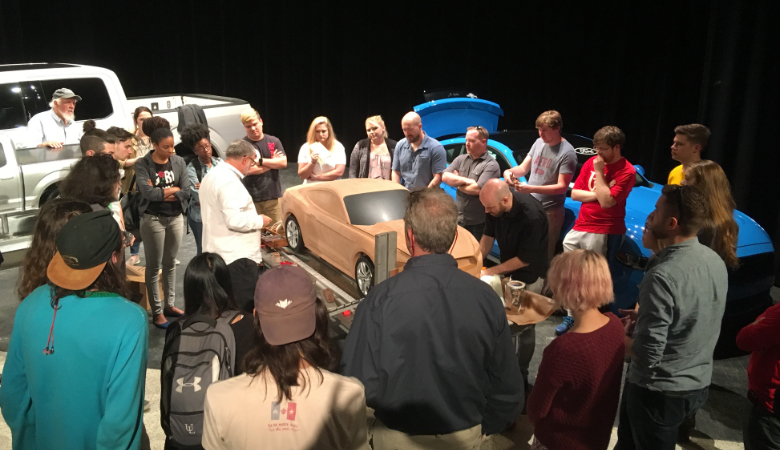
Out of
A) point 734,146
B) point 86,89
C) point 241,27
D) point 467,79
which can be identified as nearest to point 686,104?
point 734,146

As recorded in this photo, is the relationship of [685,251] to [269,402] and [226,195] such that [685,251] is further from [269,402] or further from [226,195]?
[226,195]

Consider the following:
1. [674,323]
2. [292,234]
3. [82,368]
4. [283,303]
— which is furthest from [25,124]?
[674,323]

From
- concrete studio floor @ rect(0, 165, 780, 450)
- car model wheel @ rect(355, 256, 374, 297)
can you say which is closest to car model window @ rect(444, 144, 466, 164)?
concrete studio floor @ rect(0, 165, 780, 450)

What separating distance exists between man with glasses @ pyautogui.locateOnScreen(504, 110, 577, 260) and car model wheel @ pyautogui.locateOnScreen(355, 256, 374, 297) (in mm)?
1861

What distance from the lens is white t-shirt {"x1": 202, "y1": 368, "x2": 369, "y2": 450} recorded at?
6.46ft

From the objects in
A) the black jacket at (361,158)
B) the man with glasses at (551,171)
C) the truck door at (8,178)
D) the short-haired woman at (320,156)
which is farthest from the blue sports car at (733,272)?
the truck door at (8,178)

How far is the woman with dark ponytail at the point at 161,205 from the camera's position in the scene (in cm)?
531

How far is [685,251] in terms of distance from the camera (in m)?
2.91

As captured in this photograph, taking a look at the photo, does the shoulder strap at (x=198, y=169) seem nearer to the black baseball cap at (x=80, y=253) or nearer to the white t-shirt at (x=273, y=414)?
the black baseball cap at (x=80, y=253)

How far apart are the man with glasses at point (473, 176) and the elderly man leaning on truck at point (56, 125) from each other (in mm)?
4442

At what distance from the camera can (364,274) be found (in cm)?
539

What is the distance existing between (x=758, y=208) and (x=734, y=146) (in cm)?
82

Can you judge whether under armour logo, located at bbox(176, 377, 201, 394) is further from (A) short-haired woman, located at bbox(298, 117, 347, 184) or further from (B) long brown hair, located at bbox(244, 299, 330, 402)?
(A) short-haired woman, located at bbox(298, 117, 347, 184)

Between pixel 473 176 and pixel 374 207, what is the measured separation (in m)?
1.19
